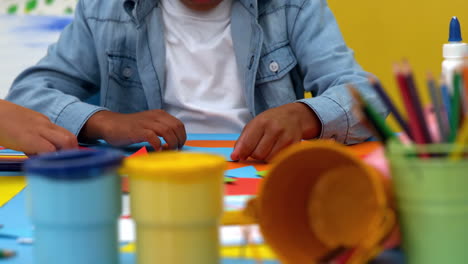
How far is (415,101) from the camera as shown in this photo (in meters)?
0.26

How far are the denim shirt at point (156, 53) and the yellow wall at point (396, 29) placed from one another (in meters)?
0.59

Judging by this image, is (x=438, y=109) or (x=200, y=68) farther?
(x=200, y=68)

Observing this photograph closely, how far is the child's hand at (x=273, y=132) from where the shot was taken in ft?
2.04

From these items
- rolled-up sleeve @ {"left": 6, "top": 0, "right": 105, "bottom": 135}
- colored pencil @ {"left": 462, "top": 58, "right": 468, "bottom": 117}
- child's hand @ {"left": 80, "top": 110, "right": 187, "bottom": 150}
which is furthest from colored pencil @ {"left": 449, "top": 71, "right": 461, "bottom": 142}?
rolled-up sleeve @ {"left": 6, "top": 0, "right": 105, "bottom": 135}

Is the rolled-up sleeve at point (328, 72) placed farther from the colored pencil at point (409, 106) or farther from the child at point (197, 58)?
the colored pencil at point (409, 106)

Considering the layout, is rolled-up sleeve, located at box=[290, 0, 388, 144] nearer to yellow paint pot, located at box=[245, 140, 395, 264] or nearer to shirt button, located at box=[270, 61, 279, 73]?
shirt button, located at box=[270, 61, 279, 73]

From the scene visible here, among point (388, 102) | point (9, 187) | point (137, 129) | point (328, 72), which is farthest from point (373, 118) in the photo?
point (328, 72)

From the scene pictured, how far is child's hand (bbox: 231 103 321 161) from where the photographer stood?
A: 622 mm

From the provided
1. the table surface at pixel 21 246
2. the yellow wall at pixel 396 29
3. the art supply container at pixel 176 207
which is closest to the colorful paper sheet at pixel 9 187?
the table surface at pixel 21 246

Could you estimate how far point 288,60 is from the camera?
3.08 ft

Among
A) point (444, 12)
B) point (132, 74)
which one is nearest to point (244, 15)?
point (132, 74)

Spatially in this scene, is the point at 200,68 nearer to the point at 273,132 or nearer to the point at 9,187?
the point at 273,132

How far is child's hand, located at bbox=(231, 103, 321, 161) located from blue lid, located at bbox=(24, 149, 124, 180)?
1.15 feet

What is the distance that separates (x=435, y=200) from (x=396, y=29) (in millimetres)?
1351
